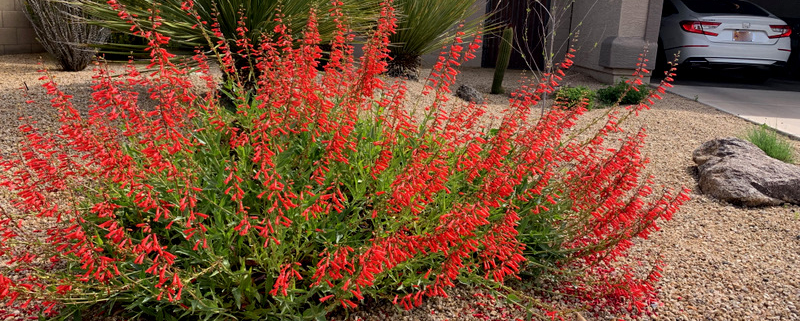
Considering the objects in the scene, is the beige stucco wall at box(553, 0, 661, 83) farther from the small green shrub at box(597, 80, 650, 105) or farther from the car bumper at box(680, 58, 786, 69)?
the small green shrub at box(597, 80, 650, 105)

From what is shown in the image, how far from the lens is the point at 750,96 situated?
10602 mm

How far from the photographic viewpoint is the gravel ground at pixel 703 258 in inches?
117

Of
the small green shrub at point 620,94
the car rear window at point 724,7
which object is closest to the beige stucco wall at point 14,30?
the small green shrub at point 620,94

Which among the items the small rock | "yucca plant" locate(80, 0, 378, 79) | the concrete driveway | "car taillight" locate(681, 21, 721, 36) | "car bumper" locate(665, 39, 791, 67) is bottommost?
the concrete driveway

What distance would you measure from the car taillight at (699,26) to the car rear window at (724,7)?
86 cm

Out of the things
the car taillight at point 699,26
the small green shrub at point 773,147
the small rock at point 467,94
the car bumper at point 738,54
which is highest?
the car taillight at point 699,26

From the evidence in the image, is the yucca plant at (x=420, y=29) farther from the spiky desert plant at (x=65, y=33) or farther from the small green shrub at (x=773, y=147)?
the spiky desert plant at (x=65, y=33)

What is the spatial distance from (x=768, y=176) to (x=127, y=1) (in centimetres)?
608

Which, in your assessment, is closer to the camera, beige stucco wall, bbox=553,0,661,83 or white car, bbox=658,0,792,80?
beige stucco wall, bbox=553,0,661,83

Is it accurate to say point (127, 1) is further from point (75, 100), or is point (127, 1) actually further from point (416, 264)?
point (416, 264)

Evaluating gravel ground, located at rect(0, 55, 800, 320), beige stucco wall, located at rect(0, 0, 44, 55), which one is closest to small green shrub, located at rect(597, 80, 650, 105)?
gravel ground, located at rect(0, 55, 800, 320)

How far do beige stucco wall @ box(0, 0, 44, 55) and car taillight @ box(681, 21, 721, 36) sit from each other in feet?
40.3

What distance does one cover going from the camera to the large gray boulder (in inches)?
192

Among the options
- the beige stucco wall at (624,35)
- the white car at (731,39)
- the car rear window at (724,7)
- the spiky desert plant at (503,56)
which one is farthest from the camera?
the car rear window at (724,7)
